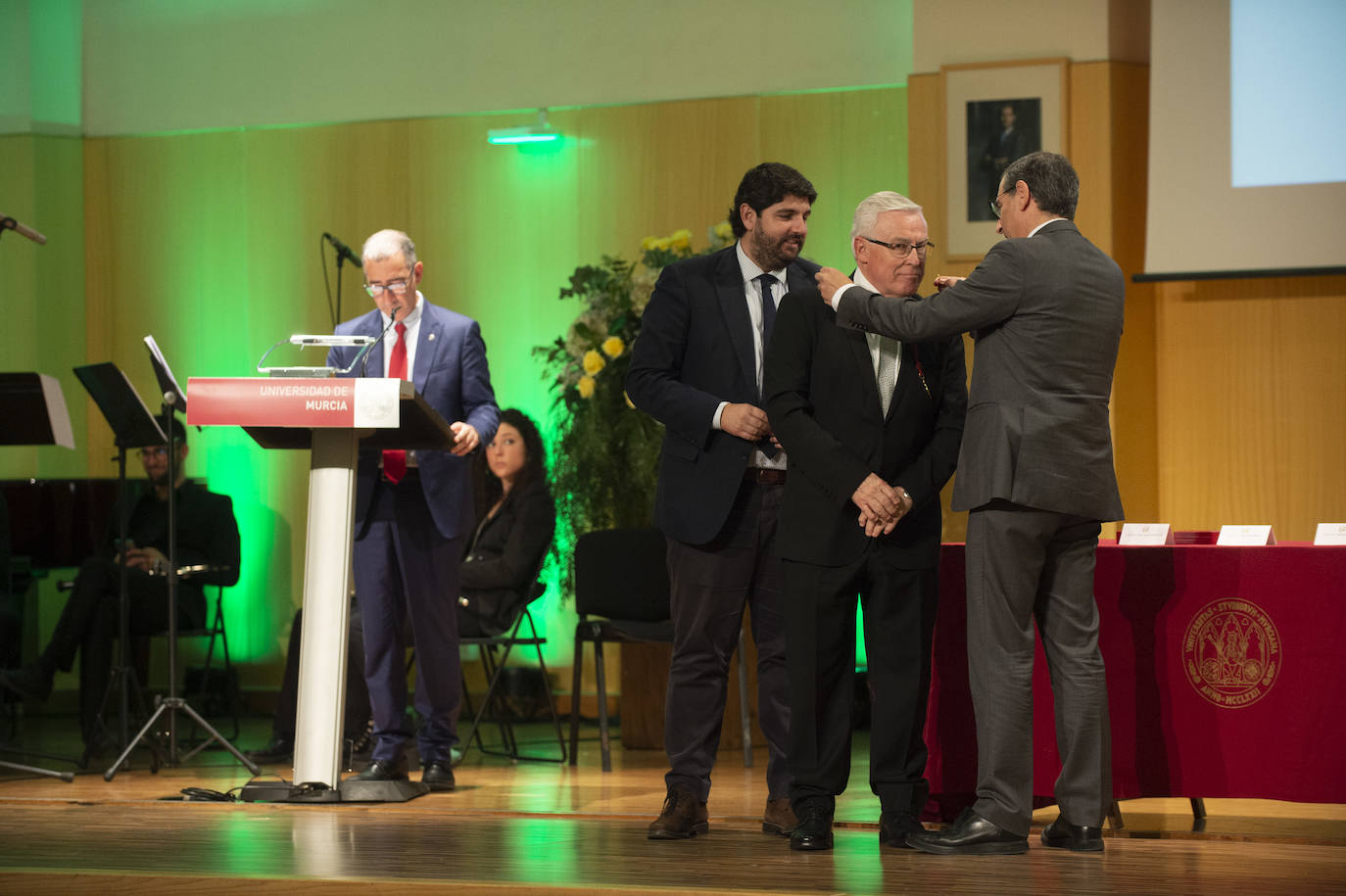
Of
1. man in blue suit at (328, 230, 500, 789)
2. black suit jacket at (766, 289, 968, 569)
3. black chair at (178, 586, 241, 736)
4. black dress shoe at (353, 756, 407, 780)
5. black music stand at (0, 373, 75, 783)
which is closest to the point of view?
black suit jacket at (766, 289, 968, 569)

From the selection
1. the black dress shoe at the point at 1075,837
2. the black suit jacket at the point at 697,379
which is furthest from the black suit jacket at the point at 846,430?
the black dress shoe at the point at 1075,837

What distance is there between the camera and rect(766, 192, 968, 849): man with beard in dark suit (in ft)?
10.5

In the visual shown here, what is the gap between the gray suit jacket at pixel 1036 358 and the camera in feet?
10.1

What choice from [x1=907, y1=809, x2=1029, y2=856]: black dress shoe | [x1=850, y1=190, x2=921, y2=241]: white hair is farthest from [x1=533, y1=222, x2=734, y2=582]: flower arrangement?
[x1=907, y1=809, x2=1029, y2=856]: black dress shoe

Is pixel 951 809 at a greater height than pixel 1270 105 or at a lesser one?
lesser

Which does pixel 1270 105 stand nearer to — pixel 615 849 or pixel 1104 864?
pixel 1104 864

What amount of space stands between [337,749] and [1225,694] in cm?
226

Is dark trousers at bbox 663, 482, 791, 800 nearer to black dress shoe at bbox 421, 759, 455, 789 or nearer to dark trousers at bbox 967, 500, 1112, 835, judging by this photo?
dark trousers at bbox 967, 500, 1112, 835

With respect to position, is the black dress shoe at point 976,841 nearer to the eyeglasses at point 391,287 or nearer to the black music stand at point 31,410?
the eyeglasses at point 391,287

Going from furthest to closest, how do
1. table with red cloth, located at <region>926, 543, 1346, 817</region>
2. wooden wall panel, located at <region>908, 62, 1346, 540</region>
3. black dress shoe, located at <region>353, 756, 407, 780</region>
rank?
wooden wall panel, located at <region>908, 62, 1346, 540</region> → black dress shoe, located at <region>353, 756, 407, 780</region> → table with red cloth, located at <region>926, 543, 1346, 817</region>

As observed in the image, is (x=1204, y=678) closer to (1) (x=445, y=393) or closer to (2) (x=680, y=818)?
(2) (x=680, y=818)

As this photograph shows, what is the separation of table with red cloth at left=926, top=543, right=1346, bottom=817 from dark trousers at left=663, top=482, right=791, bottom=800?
0.42m

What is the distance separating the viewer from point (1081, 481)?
122 inches

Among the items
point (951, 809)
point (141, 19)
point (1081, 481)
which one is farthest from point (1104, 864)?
point (141, 19)
